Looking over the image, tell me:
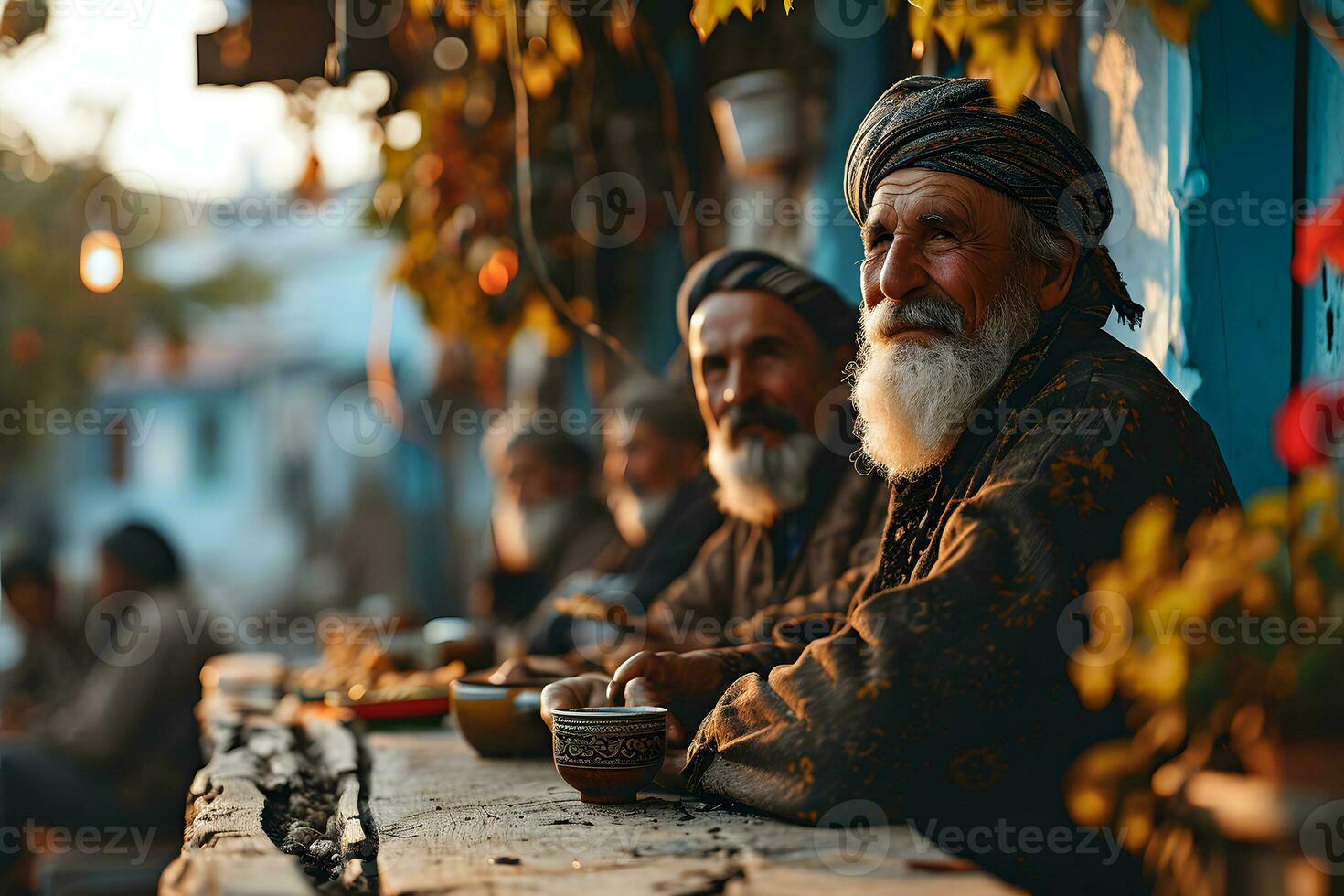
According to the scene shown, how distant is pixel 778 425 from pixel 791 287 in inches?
15.6

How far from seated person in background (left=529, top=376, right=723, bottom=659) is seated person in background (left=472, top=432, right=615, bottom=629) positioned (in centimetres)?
17

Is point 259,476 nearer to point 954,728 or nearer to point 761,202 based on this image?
point 761,202

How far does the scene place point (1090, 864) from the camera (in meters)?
2.32

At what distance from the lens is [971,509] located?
232cm

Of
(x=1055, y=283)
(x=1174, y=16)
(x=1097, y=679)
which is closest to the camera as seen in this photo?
(x=1097, y=679)

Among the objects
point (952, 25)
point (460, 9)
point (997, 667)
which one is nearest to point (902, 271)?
point (952, 25)

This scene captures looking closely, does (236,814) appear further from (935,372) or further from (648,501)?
(648,501)

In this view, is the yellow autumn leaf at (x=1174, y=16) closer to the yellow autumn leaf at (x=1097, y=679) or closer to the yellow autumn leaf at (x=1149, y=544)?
the yellow autumn leaf at (x=1149, y=544)

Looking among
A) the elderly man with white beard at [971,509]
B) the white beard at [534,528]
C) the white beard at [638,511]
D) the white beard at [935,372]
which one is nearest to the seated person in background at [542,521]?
the white beard at [534,528]

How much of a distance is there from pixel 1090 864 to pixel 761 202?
3691mm

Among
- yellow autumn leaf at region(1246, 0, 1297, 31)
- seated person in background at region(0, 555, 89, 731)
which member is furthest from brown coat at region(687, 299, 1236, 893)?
seated person in background at region(0, 555, 89, 731)

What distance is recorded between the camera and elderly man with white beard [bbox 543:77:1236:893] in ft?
7.19

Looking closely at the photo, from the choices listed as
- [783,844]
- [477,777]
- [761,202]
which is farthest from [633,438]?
[783,844]

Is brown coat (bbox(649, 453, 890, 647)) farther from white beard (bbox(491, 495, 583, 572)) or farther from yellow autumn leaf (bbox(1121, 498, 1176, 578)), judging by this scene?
white beard (bbox(491, 495, 583, 572))
